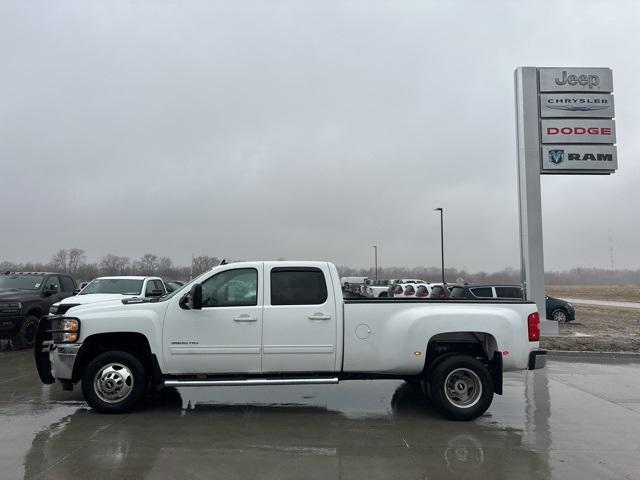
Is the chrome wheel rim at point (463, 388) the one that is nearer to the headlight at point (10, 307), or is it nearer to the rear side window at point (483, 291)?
the headlight at point (10, 307)

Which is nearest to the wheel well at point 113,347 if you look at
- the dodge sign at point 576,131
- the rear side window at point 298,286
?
the rear side window at point 298,286

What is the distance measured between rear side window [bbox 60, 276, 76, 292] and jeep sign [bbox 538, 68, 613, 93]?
16.0 meters

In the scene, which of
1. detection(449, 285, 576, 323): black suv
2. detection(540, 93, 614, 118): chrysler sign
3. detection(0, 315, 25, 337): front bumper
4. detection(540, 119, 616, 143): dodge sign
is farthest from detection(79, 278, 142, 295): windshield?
detection(540, 93, 614, 118): chrysler sign

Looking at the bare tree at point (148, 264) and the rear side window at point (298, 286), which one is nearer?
the rear side window at point (298, 286)

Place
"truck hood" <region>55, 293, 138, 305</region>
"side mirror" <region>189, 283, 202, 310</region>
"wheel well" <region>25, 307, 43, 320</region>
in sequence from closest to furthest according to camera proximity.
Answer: "side mirror" <region>189, 283, 202, 310</region>
"truck hood" <region>55, 293, 138, 305</region>
"wheel well" <region>25, 307, 43, 320</region>

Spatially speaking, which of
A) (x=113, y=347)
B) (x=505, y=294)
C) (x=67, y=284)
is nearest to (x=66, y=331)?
(x=113, y=347)

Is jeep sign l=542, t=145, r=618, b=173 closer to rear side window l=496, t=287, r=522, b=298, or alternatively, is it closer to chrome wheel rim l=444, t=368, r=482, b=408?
rear side window l=496, t=287, r=522, b=298

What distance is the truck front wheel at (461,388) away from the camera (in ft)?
20.9

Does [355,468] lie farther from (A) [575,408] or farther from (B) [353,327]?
(A) [575,408]

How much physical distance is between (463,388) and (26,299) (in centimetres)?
1120

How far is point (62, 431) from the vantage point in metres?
5.81

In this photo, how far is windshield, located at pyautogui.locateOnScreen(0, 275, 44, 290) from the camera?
542 inches

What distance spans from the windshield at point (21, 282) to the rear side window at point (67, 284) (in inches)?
30.7

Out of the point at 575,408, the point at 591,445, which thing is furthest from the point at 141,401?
the point at 575,408
